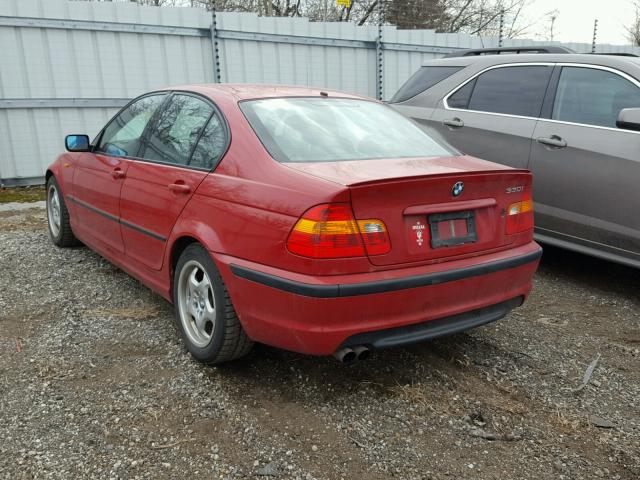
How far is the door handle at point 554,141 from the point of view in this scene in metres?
4.37

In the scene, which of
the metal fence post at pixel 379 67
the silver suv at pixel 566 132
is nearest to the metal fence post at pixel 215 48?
the metal fence post at pixel 379 67

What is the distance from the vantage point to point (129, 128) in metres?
4.09

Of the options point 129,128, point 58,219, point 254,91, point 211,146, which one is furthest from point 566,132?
point 58,219

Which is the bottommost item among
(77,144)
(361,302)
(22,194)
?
(22,194)

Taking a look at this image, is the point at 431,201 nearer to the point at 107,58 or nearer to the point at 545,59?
the point at 545,59

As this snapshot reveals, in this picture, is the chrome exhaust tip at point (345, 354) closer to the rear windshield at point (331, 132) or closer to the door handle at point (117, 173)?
the rear windshield at point (331, 132)

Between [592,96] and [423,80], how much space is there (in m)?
1.78

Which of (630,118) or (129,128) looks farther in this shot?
(129,128)

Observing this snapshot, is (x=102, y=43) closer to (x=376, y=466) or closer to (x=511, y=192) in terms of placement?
(x=511, y=192)

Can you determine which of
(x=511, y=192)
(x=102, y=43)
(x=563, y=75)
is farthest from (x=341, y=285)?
(x=102, y=43)

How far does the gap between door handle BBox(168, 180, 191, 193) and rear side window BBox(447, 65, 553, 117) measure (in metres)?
2.99

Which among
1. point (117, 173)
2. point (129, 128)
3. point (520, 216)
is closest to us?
point (520, 216)

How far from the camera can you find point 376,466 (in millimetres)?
2338

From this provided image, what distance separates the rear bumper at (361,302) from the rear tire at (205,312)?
0.38 ft
